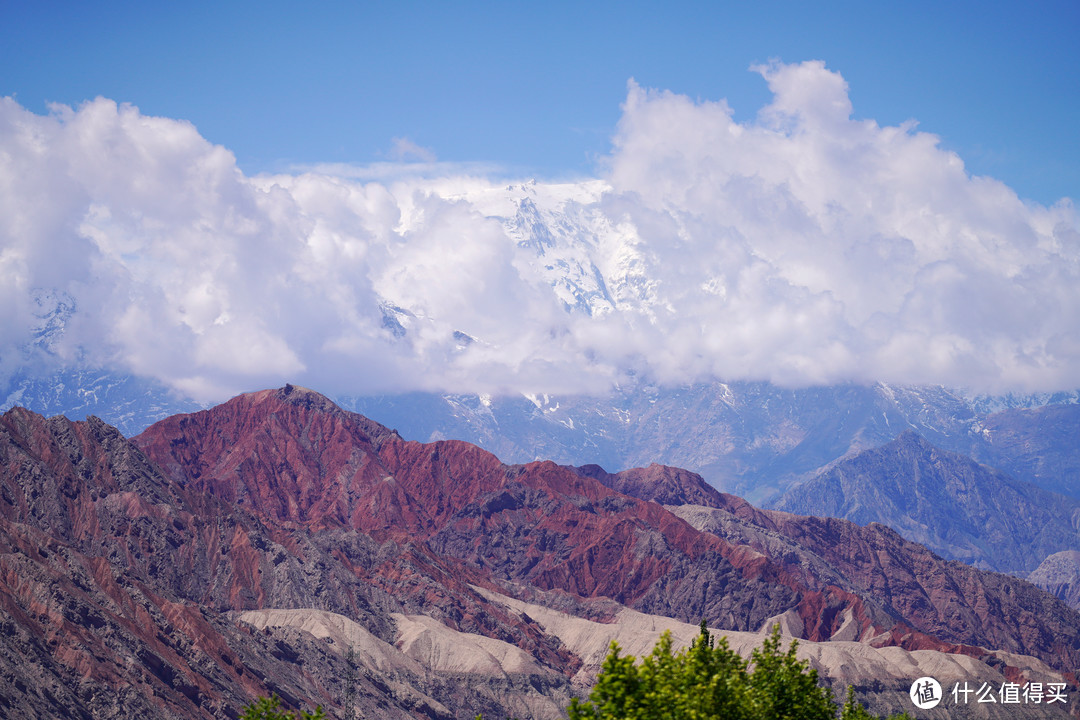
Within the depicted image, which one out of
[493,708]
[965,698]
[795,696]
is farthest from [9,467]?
[795,696]

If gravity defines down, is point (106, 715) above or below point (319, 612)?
below

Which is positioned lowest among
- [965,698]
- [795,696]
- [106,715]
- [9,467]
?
[106,715]

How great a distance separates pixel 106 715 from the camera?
4250 inches

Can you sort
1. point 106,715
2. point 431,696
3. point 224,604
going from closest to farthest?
point 106,715, point 431,696, point 224,604

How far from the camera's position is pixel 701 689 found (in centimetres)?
4225

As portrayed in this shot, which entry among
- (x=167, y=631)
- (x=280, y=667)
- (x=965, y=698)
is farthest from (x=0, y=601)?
(x=965, y=698)

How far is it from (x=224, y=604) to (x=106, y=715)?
91926mm

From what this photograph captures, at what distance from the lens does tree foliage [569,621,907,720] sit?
135 feet

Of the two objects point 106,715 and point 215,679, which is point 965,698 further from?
point 106,715

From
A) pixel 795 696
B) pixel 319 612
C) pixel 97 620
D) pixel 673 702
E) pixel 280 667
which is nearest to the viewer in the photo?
pixel 673 702

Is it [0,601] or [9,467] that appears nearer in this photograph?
[0,601]

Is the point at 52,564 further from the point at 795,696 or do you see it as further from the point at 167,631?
the point at 795,696

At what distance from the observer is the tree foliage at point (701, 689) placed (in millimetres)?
41094

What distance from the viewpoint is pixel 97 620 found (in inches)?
4867
